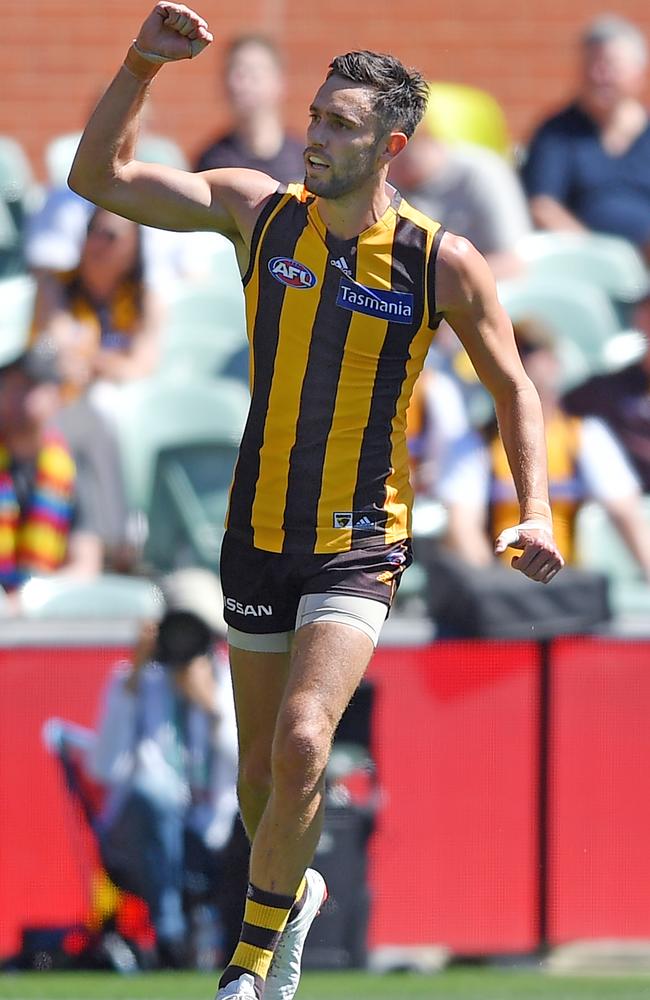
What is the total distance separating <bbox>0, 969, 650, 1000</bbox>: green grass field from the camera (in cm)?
650

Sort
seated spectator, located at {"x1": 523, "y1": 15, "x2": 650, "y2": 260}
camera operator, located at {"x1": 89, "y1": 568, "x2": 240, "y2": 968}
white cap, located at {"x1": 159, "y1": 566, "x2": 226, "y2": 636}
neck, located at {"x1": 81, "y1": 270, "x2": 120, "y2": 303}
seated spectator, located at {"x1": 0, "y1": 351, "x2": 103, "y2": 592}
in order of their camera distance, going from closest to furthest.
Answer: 1. camera operator, located at {"x1": 89, "y1": 568, "x2": 240, "y2": 968}
2. white cap, located at {"x1": 159, "y1": 566, "x2": 226, "y2": 636}
3. seated spectator, located at {"x1": 0, "y1": 351, "x2": 103, "y2": 592}
4. neck, located at {"x1": 81, "y1": 270, "x2": 120, "y2": 303}
5. seated spectator, located at {"x1": 523, "y1": 15, "x2": 650, "y2": 260}

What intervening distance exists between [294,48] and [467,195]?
2.83 meters

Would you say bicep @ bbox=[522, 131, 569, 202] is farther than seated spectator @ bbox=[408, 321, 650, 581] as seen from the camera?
Yes

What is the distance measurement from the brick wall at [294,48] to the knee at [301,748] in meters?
7.20

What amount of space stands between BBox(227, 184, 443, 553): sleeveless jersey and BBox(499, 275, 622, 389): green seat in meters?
4.33

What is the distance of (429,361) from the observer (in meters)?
8.27

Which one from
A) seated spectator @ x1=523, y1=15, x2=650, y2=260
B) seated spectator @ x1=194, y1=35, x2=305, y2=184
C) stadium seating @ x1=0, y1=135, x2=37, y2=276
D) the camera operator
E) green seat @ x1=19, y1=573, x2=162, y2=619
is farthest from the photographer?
stadium seating @ x1=0, y1=135, x2=37, y2=276

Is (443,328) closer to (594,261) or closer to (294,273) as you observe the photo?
(594,261)

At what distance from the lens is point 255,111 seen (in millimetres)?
8766

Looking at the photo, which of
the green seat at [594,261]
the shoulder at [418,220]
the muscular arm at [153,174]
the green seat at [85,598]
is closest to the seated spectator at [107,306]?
the green seat at [85,598]

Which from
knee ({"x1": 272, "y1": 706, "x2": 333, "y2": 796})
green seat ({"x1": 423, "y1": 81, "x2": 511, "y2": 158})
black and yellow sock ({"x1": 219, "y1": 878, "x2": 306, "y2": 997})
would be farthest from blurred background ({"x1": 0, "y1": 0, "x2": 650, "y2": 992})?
knee ({"x1": 272, "y1": 706, "x2": 333, "y2": 796})

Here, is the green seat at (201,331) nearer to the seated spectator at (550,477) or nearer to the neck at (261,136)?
the neck at (261,136)

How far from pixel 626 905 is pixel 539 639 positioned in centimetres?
116

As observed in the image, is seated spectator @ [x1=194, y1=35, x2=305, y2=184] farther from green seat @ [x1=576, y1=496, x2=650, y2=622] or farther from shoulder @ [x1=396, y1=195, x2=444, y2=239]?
shoulder @ [x1=396, y1=195, x2=444, y2=239]
